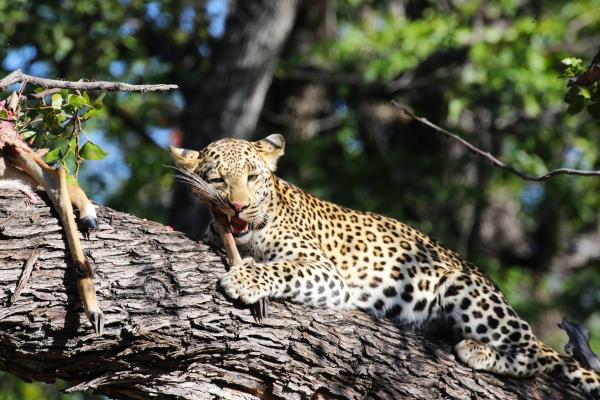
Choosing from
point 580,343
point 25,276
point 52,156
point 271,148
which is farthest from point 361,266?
point 25,276

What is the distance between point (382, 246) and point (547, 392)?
5.70ft

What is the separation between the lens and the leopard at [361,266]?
23.8ft

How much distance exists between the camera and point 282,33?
15.1 m

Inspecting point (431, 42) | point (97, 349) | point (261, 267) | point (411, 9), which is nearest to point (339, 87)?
point (431, 42)

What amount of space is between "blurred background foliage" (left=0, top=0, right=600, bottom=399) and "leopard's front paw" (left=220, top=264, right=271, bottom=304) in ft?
22.7

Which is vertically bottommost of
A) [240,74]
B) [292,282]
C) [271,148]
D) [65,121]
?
[292,282]

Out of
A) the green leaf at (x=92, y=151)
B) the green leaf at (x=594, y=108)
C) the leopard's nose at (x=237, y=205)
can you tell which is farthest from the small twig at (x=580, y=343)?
the green leaf at (x=92, y=151)

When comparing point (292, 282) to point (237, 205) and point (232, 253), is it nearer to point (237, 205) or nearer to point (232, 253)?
point (232, 253)

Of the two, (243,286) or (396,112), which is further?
(396,112)

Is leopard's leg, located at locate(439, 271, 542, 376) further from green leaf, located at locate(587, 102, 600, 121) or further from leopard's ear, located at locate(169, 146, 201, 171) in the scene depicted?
leopard's ear, located at locate(169, 146, 201, 171)

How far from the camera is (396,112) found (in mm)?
20688

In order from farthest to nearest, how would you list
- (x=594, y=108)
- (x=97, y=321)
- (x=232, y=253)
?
(x=594, y=108) → (x=232, y=253) → (x=97, y=321)

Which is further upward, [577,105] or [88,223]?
[577,105]

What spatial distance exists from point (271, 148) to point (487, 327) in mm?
2184
